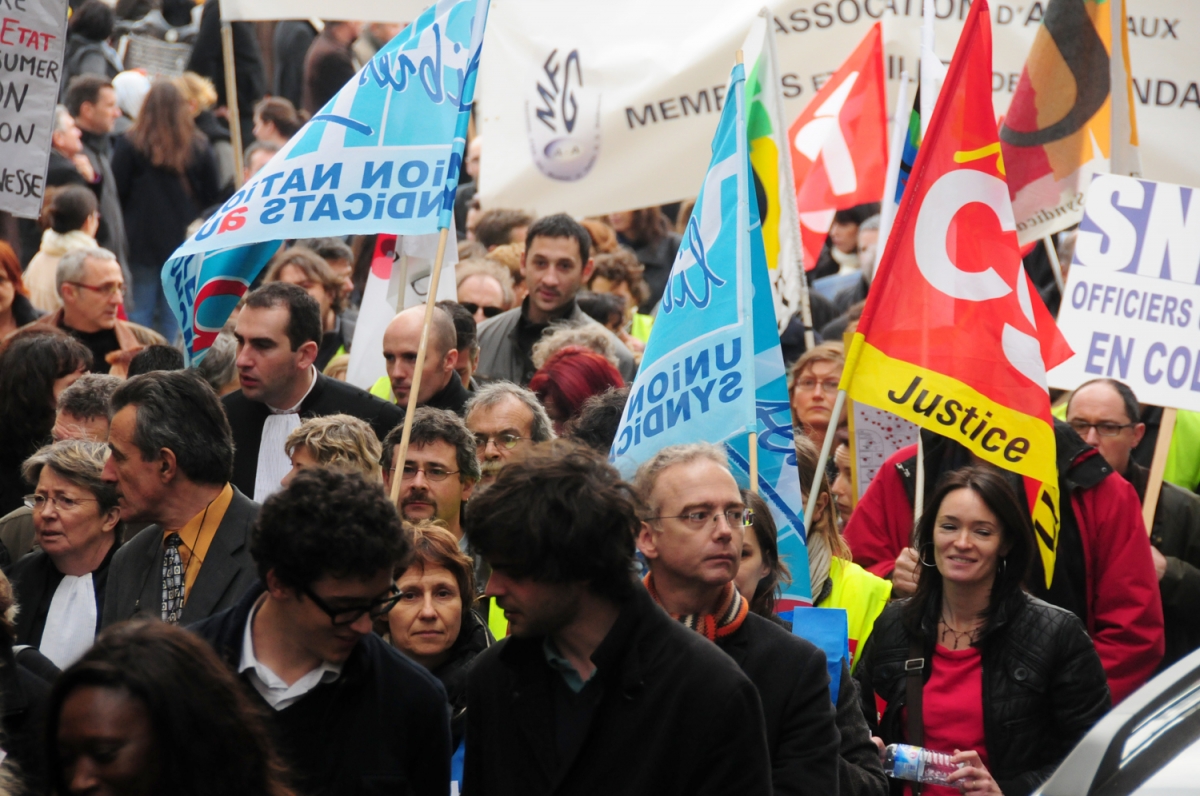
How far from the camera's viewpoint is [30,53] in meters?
6.52

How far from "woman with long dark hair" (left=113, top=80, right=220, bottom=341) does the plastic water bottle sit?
843cm

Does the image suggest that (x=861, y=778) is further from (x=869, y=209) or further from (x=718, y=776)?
(x=869, y=209)

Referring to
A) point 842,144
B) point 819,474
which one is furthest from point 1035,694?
point 842,144

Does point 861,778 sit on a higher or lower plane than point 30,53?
lower

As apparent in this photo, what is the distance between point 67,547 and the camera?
5.35m

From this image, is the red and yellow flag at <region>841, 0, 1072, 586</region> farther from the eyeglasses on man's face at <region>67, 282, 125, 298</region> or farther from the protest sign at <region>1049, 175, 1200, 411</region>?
the eyeglasses on man's face at <region>67, 282, 125, 298</region>

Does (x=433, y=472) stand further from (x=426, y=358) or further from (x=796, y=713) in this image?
(x=796, y=713)

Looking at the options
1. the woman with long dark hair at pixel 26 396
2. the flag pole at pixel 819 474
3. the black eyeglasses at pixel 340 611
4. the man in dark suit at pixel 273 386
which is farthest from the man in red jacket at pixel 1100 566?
the woman with long dark hair at pixel 26 396

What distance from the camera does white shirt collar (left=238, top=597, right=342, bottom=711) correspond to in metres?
3.31

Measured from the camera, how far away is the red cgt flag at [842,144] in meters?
9.23

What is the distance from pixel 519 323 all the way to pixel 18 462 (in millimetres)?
3005

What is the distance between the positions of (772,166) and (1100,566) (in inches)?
91.3

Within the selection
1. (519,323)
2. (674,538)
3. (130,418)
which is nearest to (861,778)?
(674,538)

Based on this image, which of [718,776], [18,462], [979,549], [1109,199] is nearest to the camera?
[718,776]
